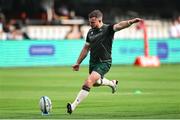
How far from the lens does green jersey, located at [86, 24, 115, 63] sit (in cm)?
1747

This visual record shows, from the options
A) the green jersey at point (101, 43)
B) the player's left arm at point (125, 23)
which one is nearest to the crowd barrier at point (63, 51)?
the green jersey at point (101, 43)

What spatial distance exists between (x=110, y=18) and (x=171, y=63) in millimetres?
9465

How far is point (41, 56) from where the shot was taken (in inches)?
1529

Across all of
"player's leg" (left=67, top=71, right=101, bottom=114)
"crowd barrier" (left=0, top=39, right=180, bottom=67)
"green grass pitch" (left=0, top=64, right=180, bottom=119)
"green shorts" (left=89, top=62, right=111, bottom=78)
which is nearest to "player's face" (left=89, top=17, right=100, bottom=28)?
"green shorts" (left=89, top=62, right=111, bottom=78)

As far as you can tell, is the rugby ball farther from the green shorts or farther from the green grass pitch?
the green shorts

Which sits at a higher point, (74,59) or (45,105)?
(45,105)

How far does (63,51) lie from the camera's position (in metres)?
39.8

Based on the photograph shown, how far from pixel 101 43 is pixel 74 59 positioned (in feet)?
74.3

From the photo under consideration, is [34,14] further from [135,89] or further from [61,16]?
[135,89]

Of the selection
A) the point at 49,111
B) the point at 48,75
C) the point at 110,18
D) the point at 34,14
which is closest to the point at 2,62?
the point at 48,75

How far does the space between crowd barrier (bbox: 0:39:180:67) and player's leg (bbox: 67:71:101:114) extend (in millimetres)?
20738

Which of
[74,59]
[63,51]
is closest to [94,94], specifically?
[63,51]

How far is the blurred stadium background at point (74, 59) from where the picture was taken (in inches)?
734

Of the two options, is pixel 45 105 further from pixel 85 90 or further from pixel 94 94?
pixel 94 94
